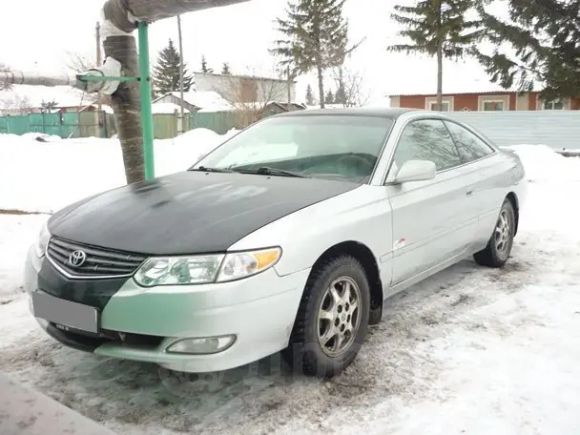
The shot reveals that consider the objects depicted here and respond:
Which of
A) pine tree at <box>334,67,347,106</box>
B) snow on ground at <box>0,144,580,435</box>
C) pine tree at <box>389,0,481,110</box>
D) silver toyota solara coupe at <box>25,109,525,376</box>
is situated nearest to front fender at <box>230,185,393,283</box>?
silver toyota solara coupe at <box>25,109,525,376</box>

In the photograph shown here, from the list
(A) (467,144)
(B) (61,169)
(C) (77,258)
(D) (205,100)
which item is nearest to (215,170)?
(C) (77,258)

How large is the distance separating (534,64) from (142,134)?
77.0 ft

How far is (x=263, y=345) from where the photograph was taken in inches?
106

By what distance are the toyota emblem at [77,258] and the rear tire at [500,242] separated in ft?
11.9

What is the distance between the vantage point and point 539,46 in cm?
2428

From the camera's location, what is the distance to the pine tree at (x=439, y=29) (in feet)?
80.8

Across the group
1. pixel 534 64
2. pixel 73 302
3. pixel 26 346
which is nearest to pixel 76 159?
pixel 26 346

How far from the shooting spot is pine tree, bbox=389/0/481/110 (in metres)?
24.6

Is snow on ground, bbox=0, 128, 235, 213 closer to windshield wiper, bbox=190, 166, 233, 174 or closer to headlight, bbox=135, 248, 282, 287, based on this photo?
windshield wiper, bbox=190, 166, 233, 174

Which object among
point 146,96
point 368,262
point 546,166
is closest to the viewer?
point 368,262

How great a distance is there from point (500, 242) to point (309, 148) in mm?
2290

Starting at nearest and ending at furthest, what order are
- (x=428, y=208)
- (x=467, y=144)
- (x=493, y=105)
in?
1. (x=428, y=208)
2. (x=467, y=144)
3. (x=493, y=105)

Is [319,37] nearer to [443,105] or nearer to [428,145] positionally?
[443,105]

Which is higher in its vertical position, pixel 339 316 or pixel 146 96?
pixel 146 96
